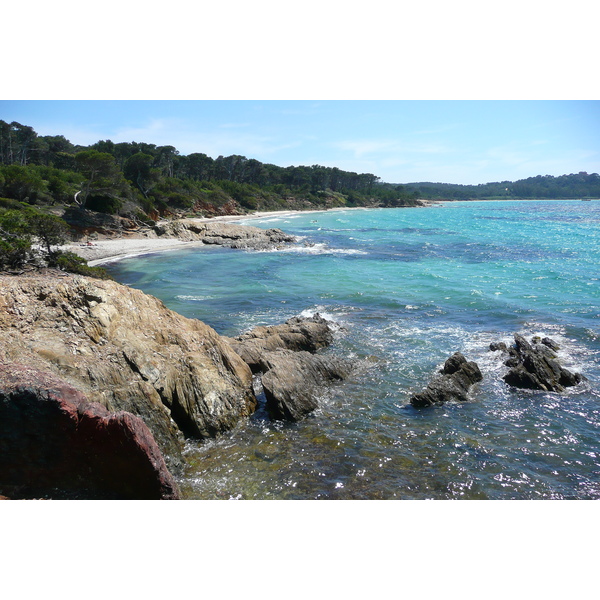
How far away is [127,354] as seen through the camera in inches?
379

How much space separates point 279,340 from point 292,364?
2646 millimetres

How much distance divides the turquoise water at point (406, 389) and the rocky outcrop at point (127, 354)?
2.50ft

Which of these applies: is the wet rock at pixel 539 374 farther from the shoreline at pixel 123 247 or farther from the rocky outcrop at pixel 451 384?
the shoreline at pixel 123 247

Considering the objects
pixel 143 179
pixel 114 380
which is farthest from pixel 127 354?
pixel 143 179

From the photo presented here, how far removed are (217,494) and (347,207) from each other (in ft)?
509

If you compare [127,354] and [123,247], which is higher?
[123,247]

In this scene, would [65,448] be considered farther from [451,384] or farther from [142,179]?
[142,179]

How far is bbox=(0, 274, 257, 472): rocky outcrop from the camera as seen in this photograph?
837 cm

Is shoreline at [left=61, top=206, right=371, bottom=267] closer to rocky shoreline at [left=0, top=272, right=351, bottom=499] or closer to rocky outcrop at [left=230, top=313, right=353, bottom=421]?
rocky outcrop at [left=230, top=313, right=353, bottom=421]

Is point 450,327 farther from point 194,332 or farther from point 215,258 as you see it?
point 215,258

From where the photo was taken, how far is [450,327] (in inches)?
808

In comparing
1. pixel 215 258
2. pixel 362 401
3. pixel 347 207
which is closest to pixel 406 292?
pixel 362 401

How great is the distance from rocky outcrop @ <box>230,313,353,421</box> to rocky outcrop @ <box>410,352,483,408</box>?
9.74ft

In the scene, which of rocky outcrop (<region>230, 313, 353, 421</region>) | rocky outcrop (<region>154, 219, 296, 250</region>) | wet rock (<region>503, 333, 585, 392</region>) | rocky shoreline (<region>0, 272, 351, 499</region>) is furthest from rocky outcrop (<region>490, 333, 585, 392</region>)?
rocky outcrop (<region>154, 219, 296, 250</region>)
